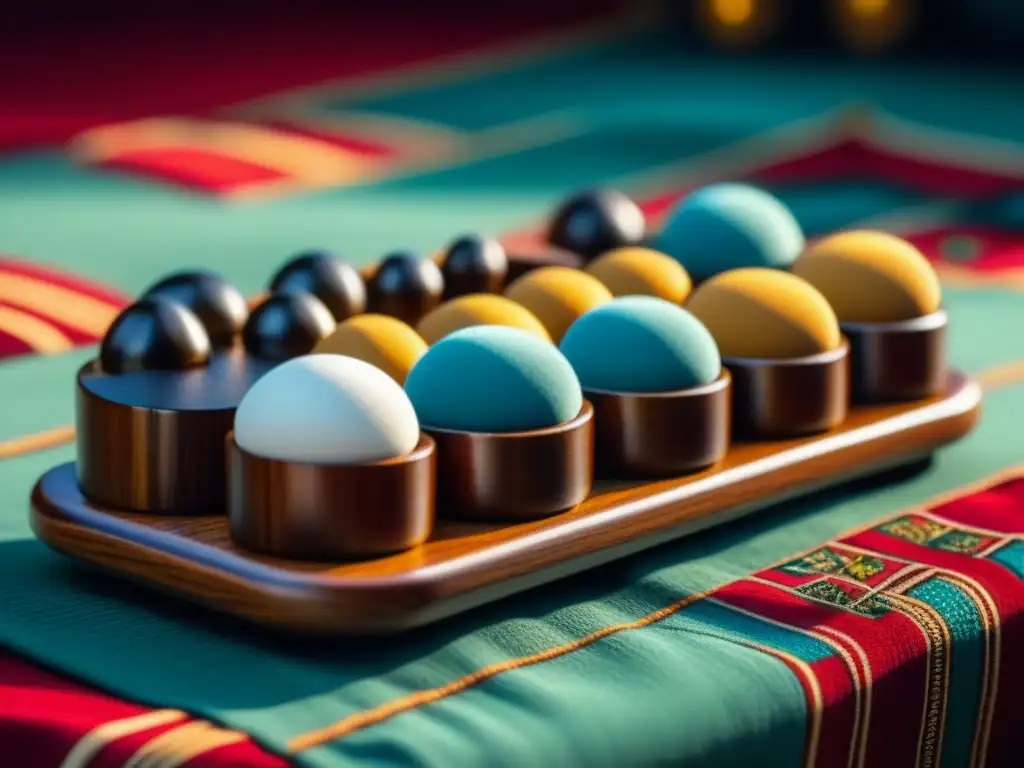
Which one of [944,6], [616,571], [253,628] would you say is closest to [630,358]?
[616,571]

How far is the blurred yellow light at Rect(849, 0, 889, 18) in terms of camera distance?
2314 millimetres

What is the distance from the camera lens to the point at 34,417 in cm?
97

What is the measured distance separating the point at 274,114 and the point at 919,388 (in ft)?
4.49

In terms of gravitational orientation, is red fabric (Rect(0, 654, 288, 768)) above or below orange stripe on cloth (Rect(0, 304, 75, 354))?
below

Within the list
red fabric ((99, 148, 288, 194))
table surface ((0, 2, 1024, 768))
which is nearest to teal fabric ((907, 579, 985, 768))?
table surface ((0, 2, 1024, 768))

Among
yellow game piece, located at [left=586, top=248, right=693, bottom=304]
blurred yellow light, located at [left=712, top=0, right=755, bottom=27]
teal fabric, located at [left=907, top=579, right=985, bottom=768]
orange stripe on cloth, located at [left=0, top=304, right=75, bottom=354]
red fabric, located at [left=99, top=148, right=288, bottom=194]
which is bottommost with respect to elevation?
teal fabric, located at [left=907, top=579, right=985, bottom=768]

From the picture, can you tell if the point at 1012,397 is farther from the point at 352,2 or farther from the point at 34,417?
the point at 352,2

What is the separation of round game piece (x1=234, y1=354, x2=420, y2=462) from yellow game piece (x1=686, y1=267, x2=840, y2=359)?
0.21 metres

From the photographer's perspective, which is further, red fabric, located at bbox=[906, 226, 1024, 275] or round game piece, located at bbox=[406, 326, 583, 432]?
red fabric, located at bbox=[906, 226, 1024, 275]

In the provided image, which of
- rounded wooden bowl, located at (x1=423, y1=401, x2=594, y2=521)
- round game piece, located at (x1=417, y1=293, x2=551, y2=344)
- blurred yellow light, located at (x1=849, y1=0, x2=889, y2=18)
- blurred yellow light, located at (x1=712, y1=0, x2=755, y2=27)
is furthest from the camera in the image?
blurred yellow light, located at (x1=712, y1=0, x2=755, y2=27)

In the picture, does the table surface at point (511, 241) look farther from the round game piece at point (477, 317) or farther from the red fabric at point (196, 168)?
the round game piece at point (477, 317)

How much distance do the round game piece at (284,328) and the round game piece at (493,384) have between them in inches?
4.2

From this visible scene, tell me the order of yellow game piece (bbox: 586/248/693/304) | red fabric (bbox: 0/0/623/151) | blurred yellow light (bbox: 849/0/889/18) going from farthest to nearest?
1. blurred yellow light (bbox: 849/0/889/18)
2. red fabric (bbox: 0/0/623/151)
3. yellow game piece (bbox: 586/248/693/304)

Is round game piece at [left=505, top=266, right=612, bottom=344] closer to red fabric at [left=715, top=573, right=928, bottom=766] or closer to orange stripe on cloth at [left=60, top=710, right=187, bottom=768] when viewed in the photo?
red fabric at [left=715, top=573, right=928, bottom=766]
